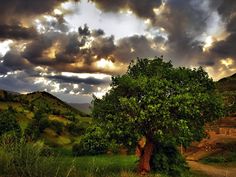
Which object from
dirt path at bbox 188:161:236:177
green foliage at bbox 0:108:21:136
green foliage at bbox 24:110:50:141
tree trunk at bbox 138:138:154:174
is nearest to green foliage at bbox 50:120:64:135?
green foliage at bbox 24:110:50:141

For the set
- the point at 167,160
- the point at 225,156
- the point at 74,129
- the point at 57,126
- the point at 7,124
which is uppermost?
the point at 57,126

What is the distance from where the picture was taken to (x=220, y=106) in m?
36.6

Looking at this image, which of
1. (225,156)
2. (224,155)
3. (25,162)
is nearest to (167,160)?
(25,162)

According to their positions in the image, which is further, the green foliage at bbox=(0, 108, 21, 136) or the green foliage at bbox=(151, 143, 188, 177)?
the green foliage at bbox=(0, 108, 21, 136)

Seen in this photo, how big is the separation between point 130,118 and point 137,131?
153cm

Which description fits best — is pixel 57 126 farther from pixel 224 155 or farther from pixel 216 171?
pixel 216 171

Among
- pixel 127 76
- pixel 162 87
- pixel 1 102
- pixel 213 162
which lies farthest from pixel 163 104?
pixel 1 102

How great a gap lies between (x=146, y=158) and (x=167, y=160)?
8.50 ft

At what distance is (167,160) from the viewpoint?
127 feet

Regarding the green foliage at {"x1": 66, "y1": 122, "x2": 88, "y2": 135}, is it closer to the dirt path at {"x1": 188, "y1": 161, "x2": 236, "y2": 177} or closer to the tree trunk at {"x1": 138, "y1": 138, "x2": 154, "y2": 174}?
the dirt path at {"x1": 188, "y1": 161, "x2": 236, "y2": 177}

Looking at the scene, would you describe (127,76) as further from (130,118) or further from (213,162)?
(213,162)

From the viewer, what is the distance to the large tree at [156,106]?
111ft

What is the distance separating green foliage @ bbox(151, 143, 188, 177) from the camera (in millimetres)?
37938

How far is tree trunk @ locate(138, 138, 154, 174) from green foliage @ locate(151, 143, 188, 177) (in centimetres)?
103
